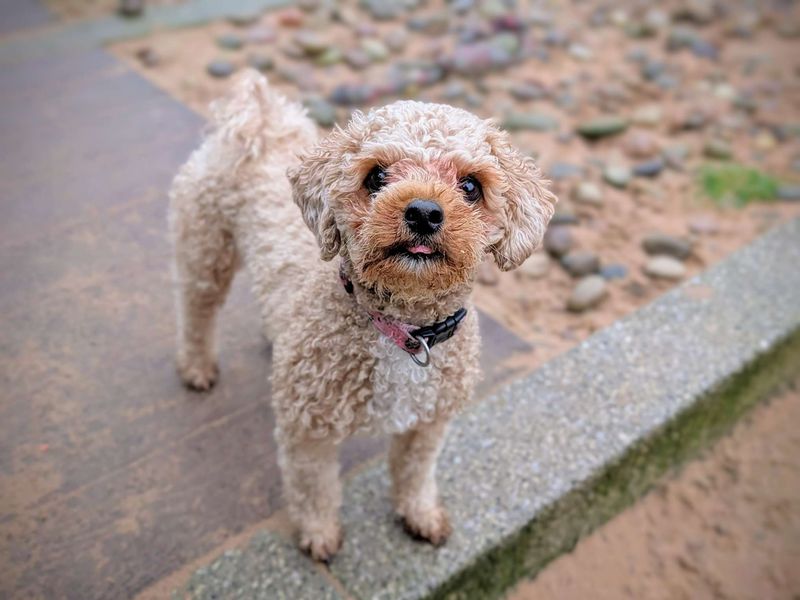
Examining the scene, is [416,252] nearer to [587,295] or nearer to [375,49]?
[587,295]

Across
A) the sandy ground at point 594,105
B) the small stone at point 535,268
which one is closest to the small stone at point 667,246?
the sandy ground at point 594,105

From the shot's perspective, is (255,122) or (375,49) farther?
(375,49)

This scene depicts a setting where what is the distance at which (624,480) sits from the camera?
10.2ft

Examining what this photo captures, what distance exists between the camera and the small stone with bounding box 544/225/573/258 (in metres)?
4.29

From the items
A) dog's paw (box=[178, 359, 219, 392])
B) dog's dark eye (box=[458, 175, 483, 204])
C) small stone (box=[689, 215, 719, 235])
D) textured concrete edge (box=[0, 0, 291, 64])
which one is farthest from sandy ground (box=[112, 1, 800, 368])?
dog's dark eye (box=[458, 175, 483, 204])

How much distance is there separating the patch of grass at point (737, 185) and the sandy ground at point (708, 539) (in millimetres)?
1809

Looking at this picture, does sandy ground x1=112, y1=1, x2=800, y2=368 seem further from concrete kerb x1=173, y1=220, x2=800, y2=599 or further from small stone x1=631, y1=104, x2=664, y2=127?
concrete kerb x1=173, y1=220, x2=800, y2=599

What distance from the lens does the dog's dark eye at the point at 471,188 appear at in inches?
77.7

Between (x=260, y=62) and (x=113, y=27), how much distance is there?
1.20 meters

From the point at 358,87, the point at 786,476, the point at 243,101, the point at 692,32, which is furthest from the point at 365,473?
the point at 692,32

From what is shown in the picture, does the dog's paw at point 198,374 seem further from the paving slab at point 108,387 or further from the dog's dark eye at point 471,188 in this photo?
the dog's dark eye at point 471,188

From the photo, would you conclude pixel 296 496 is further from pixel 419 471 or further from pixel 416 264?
pixel 416 264

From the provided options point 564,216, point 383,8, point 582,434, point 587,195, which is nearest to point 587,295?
point 564,216

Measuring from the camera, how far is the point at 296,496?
2471mm
